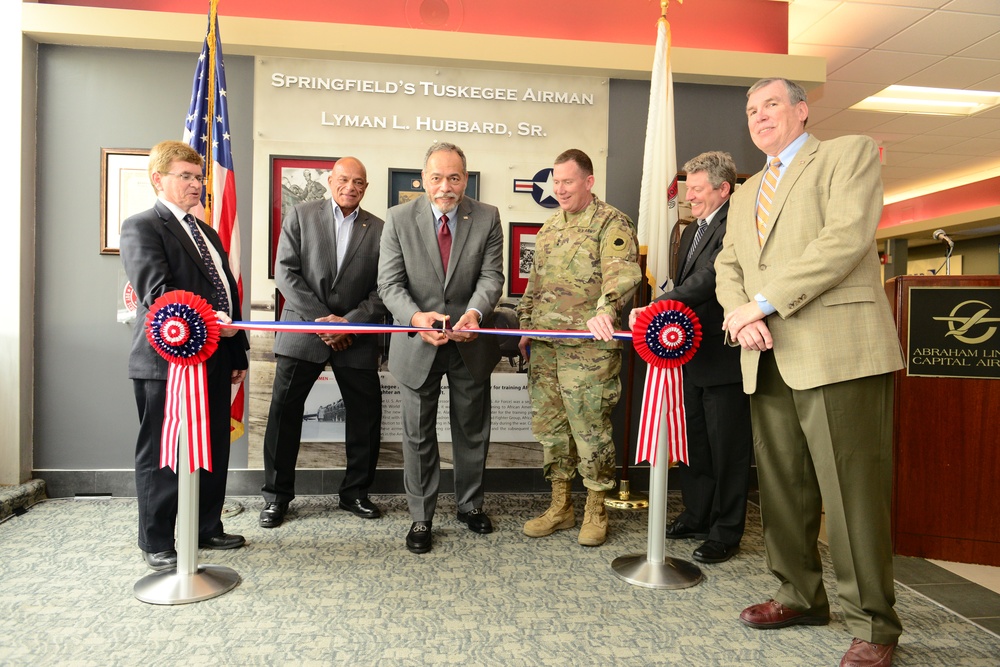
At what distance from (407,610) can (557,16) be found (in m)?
3.75

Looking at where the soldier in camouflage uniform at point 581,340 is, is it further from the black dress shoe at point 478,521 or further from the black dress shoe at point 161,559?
the black dress shoe at point 161,559

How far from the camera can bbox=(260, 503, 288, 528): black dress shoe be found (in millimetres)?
3289

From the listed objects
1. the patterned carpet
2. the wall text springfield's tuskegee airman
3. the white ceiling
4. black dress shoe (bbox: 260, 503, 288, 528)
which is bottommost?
the patterned carpet

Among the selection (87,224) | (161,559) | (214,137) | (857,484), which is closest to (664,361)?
(857,484)

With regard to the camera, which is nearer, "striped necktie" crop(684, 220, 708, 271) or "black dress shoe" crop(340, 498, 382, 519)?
"striped necktie" crop(684, 220, 708, 271)

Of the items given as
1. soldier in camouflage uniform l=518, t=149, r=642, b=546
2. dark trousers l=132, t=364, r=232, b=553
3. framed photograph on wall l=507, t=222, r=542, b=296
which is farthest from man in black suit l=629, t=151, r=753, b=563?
dark trousers l=132, t=364, r=232, b=553

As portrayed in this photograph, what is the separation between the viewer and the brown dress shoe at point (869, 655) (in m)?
1.96

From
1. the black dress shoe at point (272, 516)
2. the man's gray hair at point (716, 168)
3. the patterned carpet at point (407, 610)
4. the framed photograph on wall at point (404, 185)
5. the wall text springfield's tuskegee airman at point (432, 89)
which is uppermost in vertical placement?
the wall text springfield's tuskegee airman at point (432, 89)

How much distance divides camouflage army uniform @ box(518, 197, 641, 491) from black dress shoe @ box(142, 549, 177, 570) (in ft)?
5.53

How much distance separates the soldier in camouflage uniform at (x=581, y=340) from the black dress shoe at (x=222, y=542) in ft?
4.42

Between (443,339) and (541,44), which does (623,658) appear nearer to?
(443,339)

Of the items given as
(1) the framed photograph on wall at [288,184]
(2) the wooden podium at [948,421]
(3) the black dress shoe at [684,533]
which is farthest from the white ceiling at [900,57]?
(1) the framed photograph on wall at [288,184]

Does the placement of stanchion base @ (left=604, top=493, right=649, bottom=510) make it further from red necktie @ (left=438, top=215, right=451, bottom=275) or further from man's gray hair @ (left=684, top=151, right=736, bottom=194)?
man's gray hair @ (left=684, top=151, right=736, bottom=194)

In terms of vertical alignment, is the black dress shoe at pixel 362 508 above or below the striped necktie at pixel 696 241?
below
